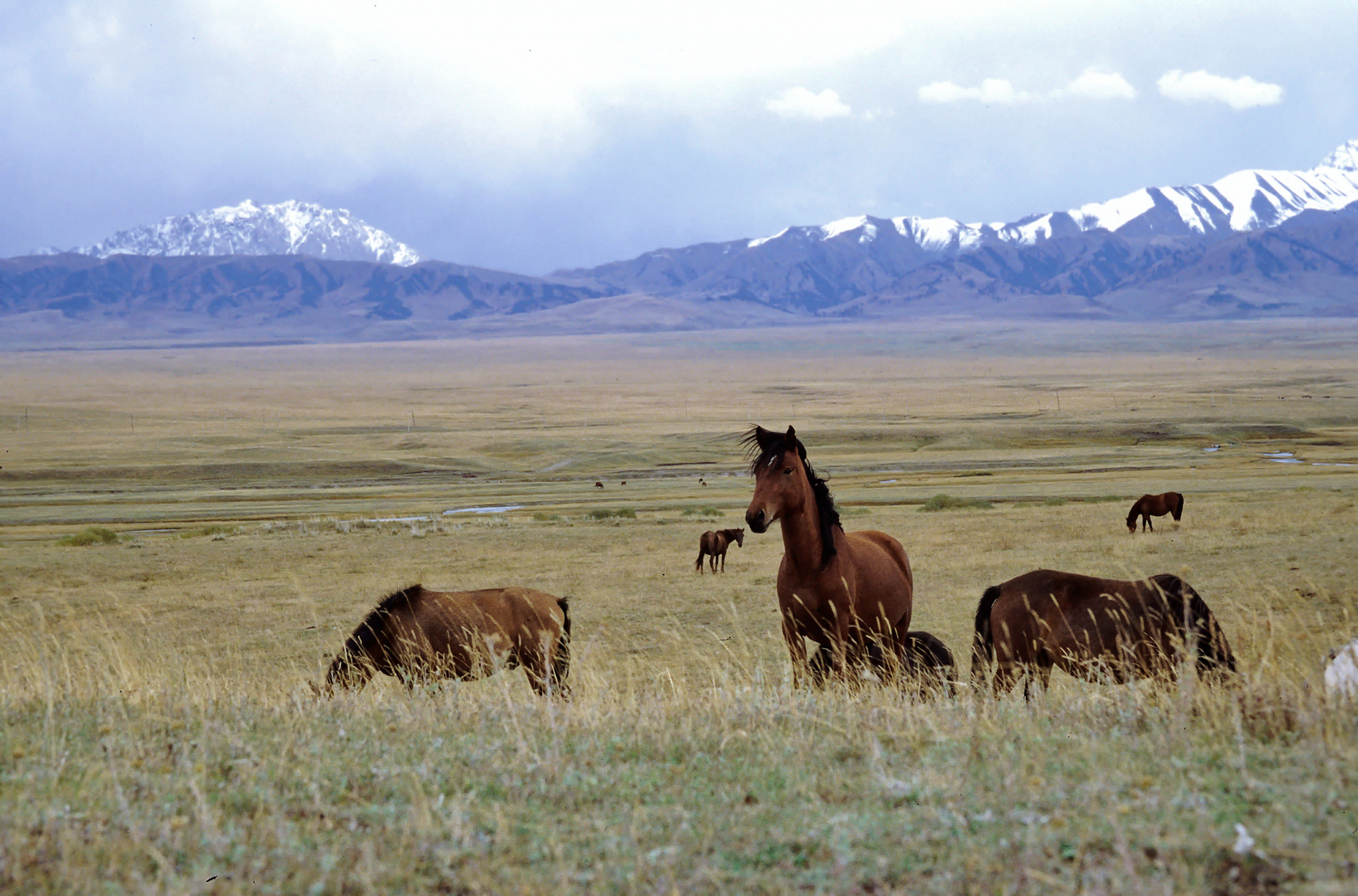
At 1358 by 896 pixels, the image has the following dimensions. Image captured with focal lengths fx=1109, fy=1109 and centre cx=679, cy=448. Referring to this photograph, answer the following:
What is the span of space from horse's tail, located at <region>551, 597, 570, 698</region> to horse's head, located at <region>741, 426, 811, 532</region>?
2115 mm

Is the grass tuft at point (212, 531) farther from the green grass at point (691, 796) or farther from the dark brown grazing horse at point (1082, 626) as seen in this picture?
the green grass at point (691, 796)

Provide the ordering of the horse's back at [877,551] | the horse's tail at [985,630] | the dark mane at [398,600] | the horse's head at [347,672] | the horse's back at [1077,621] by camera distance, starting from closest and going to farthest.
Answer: the horse's back at [1077,621]
the horse's tail at [985,630]
the horse's head at [347,672]
the horse's back at [877,551]
the dark mane at [398,600]

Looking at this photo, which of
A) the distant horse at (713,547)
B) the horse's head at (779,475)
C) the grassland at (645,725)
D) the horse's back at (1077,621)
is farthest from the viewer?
the distant horse at (713,547)

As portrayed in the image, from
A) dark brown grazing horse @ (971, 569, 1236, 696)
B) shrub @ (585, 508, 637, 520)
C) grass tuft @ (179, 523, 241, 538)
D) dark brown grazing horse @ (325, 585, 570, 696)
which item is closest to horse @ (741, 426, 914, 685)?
dark brown grazing horse @ (971, 569, 1236, 696)

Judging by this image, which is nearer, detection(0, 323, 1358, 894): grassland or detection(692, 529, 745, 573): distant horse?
detection(0, 323, 1358, 894): grassland

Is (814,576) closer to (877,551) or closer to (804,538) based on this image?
(804,538)

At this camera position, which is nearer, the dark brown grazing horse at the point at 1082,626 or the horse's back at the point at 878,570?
the dark brown grazing horse at the point at 1082,626

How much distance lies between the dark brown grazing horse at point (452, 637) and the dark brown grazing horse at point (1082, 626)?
12.4 ft

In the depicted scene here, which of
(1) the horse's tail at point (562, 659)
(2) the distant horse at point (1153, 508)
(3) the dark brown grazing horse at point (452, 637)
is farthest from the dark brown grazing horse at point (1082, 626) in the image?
(2) the distant horse at point (1153, 508)

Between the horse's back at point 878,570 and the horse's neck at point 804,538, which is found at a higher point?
the horse's neck at point 804,538

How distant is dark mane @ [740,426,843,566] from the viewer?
9203 millimetres

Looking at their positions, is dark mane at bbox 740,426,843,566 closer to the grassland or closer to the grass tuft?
the grassland

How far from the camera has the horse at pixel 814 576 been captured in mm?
9055

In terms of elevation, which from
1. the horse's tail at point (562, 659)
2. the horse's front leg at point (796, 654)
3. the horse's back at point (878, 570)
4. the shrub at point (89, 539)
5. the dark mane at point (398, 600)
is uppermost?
the horse's back at point (878, 570)
